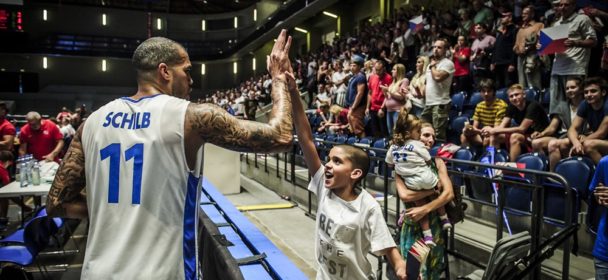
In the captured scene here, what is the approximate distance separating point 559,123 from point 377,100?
3148 mm

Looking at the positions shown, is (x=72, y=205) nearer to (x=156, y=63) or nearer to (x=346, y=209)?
(x=156, y=63)

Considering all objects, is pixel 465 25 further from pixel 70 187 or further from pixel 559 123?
pixel 70 187

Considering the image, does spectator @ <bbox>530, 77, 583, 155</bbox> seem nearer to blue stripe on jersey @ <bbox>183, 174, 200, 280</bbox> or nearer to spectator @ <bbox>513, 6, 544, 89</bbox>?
spectator @ <bbox>513, 6, 544, 89</bbox>

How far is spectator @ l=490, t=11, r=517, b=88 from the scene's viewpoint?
6.21 m

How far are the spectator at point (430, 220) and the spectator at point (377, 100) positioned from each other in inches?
164

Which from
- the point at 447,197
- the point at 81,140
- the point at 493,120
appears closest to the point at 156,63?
the point at 81,140

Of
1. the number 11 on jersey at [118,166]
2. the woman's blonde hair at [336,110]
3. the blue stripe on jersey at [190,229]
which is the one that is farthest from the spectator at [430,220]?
the woman's blonde hair at [336,110]

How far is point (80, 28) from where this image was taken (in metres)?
32.8

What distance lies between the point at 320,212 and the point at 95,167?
47.9 inches

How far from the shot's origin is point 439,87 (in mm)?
6141

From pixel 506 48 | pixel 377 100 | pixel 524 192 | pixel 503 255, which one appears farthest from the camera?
pixel 377 100

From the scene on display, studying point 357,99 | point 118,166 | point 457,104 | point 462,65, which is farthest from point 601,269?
point 357,99

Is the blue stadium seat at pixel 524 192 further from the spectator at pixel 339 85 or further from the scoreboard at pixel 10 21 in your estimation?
the scoreboard at pixel 10 21

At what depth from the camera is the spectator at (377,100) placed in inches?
292
